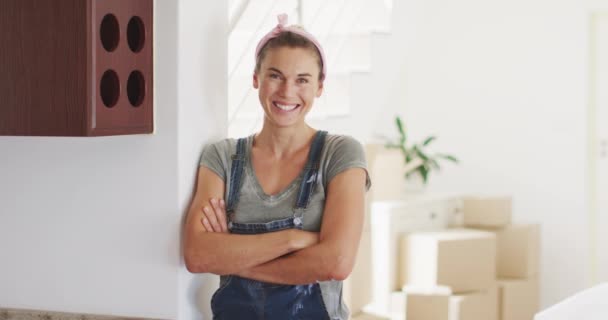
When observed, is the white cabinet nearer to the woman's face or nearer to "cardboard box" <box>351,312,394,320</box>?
"cardboard box" <box>351,312,394,320</box>

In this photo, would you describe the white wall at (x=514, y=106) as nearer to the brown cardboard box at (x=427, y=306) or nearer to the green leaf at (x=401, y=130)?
the green leaf at (x=401, y=130)

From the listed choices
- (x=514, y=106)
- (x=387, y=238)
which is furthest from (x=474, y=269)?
(x=514, y=106)

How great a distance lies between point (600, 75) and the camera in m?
5.36

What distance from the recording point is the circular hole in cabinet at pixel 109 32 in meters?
1.97

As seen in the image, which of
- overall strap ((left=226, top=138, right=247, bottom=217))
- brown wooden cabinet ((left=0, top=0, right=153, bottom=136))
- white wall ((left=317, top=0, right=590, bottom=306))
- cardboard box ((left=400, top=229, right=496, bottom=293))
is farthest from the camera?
white wall ((left=317, top=0, right=590, bottom=306))

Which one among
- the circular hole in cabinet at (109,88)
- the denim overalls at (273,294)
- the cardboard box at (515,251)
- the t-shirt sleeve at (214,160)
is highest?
the circular hole in cabinet at (109,88)

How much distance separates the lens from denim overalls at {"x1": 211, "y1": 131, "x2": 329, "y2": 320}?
6.87ft

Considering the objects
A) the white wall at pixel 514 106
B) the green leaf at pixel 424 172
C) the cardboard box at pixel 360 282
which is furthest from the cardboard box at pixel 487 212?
the cardboard box at pixel 360 282

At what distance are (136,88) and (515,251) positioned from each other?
11.0 feet

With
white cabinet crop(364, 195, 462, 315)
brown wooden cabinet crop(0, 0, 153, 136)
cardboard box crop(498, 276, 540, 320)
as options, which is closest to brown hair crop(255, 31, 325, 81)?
brown wooden cabinet crop(0, 0, 153, 136)

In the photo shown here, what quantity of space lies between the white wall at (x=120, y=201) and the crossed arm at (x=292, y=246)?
0.09 metres

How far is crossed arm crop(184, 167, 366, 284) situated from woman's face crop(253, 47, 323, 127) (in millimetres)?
200

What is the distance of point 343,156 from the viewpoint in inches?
83.8

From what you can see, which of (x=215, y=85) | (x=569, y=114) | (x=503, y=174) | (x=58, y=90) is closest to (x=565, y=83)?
(x=569, y=114)
